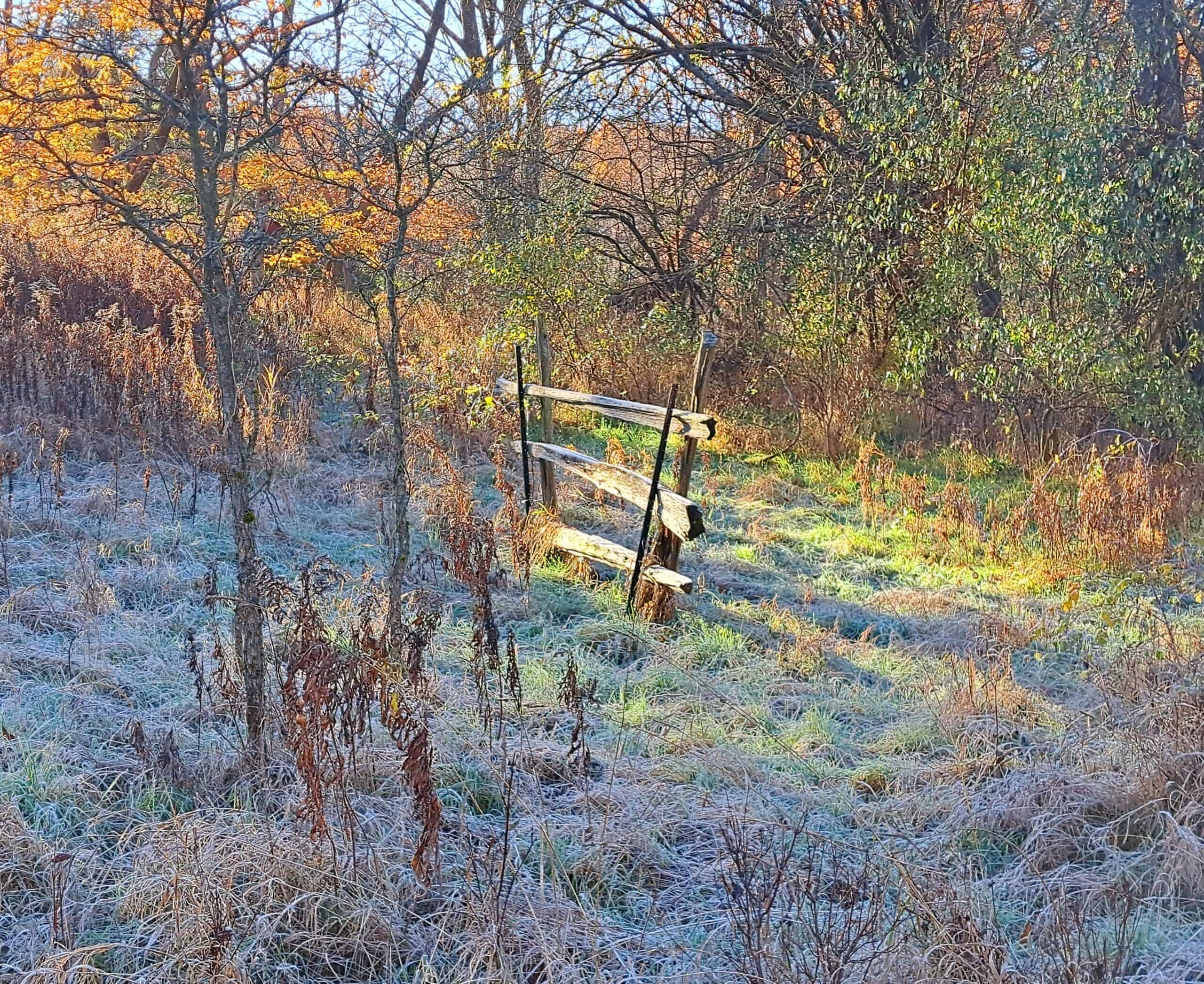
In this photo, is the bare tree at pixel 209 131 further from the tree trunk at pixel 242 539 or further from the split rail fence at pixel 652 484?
the split rail fence at pixel 652 484

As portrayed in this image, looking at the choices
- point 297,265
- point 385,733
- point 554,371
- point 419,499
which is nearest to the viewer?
point 385,733

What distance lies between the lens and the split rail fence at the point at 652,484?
5.88 meters

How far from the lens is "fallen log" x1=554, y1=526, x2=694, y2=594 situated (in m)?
5.80

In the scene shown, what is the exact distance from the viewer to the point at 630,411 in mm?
6742

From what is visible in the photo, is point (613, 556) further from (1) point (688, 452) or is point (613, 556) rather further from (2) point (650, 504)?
(1) point (688, 452)

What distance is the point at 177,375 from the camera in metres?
8.63

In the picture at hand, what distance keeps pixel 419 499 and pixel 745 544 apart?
244cm

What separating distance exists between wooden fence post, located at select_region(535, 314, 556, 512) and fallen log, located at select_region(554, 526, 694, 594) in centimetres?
40

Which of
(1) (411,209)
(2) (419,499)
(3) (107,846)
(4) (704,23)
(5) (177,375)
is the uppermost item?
(4) (704,23)

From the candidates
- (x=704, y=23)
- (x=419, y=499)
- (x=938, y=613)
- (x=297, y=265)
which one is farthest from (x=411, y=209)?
(x=704, y=23)

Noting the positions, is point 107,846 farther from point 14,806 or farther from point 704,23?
point 704,23

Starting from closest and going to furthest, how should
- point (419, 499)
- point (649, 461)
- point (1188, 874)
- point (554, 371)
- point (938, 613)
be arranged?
point (1188, 874) < point (938, 613) < point (419, 499) < point (649, 461) < point (554, 371)

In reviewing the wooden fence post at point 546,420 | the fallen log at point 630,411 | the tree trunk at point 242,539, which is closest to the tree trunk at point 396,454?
the tree trunk at point 242,539

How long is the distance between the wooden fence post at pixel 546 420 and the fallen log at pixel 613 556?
0.40 metres
